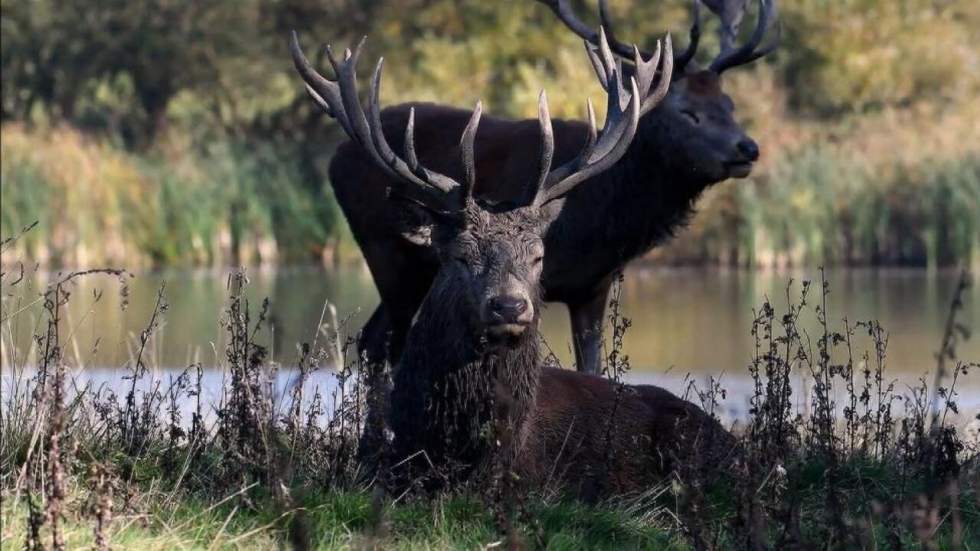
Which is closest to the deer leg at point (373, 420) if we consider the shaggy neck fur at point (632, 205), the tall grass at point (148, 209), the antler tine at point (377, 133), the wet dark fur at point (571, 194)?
the antler tine at point (377, 133)

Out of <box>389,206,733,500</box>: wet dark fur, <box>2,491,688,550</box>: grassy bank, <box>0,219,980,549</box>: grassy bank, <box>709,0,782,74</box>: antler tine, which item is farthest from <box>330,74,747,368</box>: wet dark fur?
<box>2,491,688,550</box>: grassy bank

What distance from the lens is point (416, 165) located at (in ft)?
25.3

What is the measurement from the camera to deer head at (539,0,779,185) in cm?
1077

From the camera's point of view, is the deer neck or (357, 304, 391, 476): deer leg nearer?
(357, 304, 391, 476): deer leg

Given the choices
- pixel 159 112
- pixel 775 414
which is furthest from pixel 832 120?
pixel 775 414

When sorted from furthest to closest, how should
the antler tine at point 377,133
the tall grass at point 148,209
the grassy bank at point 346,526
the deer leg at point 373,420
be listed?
the tall grass at point 148,209, the antler tine at point 377,133, the deer leg at point 373,420, the grassy bank at point 346,526

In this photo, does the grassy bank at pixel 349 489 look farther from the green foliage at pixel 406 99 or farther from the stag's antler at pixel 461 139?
the green foliage at pixel 406 99

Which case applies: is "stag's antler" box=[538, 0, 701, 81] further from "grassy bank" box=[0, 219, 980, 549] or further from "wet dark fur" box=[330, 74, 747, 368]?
"grassy bank" box=[0, 219, 980, 549]

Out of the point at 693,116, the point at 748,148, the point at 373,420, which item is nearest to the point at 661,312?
the point at 693,116

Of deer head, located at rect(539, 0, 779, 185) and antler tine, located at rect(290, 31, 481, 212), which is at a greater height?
deer head, located at rect(539, 0, 779, 185)

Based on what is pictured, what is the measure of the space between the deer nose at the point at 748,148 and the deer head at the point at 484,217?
2505 millimetres

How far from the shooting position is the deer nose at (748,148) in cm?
1065

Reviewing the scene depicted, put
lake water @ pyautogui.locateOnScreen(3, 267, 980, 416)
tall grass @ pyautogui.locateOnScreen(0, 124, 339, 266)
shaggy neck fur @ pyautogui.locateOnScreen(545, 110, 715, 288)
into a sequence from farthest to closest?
tall grass @ pyautogui.locateOnScreen(0, 124, 339, 266), lake water @ pyautogui.locateOnScreen(3, 267, 980, 416), shaggy neck fur @ pyautogui.locateOnScreen(545, 110, 715, 288)

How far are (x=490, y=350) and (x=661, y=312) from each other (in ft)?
45.2
